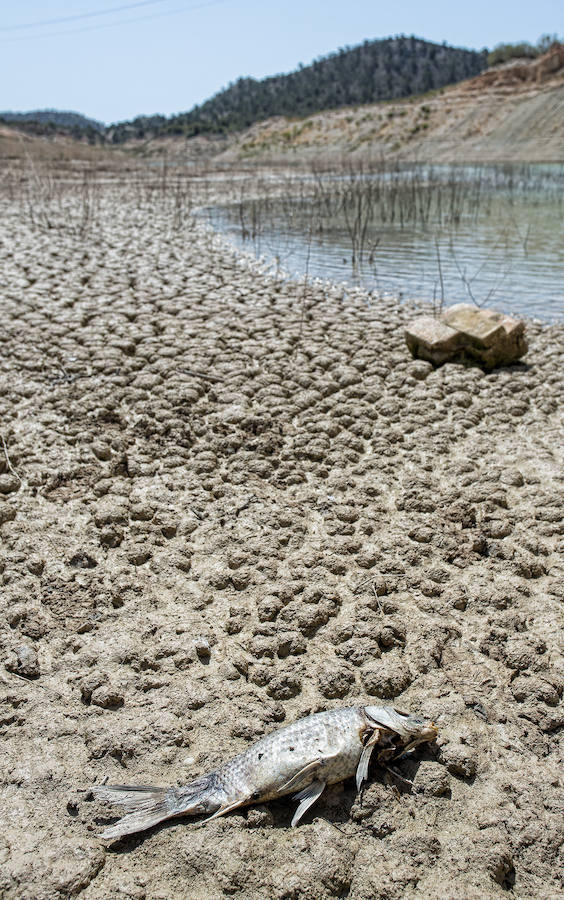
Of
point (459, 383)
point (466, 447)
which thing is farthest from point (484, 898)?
point (459, 383)

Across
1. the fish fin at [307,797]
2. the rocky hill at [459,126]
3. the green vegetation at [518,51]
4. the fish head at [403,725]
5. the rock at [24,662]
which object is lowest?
the fish fin at [307,797]

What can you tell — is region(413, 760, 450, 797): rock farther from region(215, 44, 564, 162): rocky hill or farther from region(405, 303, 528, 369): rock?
region(215, 44, 564, 162): rocky hill

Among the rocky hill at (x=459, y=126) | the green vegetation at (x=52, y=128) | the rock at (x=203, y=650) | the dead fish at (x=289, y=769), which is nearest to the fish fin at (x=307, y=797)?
the dead fish at (x=289, y=769)

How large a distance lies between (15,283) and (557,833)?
7.02 metres

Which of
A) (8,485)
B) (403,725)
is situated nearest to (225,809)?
(403,725)

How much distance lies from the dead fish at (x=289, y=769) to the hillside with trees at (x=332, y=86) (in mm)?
69694

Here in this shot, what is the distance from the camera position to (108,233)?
33.2ft

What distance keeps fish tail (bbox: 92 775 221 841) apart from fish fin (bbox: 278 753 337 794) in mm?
194

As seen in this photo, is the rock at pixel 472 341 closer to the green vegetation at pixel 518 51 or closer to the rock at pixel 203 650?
the rock at pixel 203 650

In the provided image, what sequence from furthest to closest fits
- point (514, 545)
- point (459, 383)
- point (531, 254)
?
point (531, 254) → point (459, 383) → point (514, 545)

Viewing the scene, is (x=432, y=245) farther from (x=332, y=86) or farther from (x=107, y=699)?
(x=332, y=86)

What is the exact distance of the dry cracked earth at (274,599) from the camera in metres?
1.77

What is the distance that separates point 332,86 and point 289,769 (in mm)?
86313

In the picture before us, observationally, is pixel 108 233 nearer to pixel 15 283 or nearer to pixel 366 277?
pixel 15 283
